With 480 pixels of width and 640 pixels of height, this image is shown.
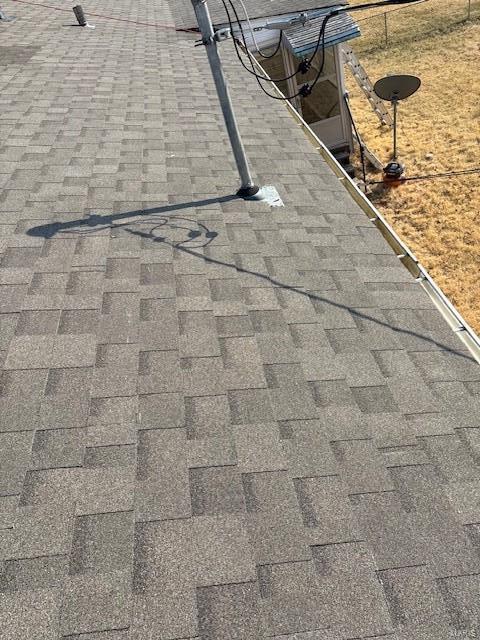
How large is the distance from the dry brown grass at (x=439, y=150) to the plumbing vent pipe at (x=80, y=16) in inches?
438

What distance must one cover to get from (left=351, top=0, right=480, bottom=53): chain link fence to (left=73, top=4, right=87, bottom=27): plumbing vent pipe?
18391 mm

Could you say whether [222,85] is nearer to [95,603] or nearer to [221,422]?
[221,422]

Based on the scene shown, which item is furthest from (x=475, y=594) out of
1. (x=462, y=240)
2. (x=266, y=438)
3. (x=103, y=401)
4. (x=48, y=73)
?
(x=48, y=73)

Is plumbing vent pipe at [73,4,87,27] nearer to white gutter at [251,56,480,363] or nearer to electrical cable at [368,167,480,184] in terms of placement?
electrical cable at [368,167,480,184]

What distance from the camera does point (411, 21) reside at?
2988 cm

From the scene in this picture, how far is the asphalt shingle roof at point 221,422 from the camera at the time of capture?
272 centimetres

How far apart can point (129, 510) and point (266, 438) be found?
45.2 inches

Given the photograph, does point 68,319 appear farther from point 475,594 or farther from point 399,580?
point 475,594

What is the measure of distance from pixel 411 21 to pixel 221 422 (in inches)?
1369

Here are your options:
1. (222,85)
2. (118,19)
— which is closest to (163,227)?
(222,85)

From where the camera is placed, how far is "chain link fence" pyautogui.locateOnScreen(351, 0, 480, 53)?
1101 inches

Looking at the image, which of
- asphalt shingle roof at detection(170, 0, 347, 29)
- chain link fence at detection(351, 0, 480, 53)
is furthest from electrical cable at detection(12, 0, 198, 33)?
chain link fence at detection(351, 0, 480, 53)

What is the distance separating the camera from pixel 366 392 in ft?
13.5

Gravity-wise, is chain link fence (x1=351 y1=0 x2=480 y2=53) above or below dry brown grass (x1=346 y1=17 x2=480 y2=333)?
above
